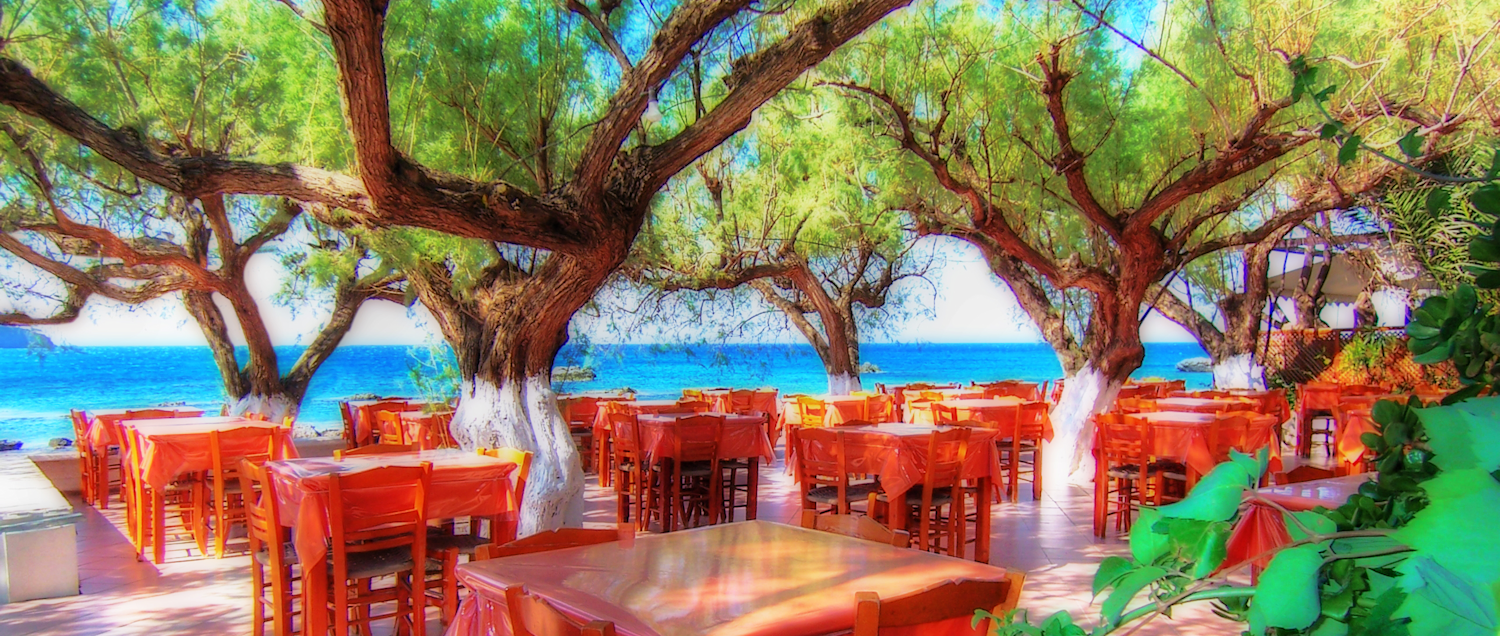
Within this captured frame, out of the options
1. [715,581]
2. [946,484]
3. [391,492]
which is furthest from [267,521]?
[946,484]

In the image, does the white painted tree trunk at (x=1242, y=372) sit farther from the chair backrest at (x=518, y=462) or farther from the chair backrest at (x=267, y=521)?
the chair backrest at (x=267, y=521)

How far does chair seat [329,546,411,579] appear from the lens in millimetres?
3959

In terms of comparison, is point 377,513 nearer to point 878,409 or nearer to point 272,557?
point 272,557

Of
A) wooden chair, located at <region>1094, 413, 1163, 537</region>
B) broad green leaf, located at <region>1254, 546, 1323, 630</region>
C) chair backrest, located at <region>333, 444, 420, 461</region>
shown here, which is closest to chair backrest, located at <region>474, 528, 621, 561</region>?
broad green leaf, located at <region>1254, 546, 1323, 630</region>

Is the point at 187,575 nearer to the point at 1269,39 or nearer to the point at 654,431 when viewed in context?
the point at 654,431

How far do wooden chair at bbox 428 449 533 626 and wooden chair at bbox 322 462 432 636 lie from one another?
12 centimetres

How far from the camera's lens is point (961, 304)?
1313 cm

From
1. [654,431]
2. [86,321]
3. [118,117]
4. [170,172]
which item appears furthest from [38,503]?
[86,321]

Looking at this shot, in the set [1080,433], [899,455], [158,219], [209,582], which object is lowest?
[209,582]

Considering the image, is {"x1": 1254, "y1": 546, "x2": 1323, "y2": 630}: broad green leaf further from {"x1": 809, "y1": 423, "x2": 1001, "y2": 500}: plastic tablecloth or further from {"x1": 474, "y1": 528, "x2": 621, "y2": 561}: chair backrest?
{"x1": 809, "y1": 423, "x2": 1001, "y2": 500}: plastic tablecloth

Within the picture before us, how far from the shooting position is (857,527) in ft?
10.5

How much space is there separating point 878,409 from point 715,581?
7.37 metres

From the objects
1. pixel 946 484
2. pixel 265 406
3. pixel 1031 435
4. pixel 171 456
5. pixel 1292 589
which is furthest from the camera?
pixel 265 406

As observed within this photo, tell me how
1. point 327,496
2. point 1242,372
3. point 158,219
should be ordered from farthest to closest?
point 1242,372 → point 158,219 → point 327,496
